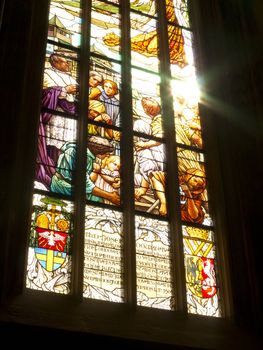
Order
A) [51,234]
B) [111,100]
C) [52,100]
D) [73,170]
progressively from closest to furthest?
[51,234] < [73,170] < [52,100] < [111,100]

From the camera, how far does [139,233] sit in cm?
660

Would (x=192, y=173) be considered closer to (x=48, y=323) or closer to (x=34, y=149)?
(x=34, y=149)

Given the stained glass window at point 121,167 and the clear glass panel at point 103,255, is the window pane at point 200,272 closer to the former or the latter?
the stained glass window at point 121,167

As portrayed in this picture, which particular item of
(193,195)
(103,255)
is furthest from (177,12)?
(103,255)

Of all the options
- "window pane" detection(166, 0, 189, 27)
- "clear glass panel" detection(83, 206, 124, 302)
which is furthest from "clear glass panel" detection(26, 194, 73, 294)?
"window pane" detection(166, 0, 189, 27)

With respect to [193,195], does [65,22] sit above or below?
above

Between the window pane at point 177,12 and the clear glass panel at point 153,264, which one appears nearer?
the clear glass panel at point 153,264

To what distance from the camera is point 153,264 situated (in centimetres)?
648

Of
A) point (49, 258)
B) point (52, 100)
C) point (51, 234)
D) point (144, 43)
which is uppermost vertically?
point (144, 43)

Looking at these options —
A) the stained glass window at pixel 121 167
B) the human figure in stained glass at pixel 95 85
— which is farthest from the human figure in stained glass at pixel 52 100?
the human figure in stained glass at pixel 95 85

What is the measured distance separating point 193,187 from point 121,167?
0.80 metres

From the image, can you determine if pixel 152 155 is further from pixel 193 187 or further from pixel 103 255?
pixel 103 255

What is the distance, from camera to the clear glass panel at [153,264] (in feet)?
20.7

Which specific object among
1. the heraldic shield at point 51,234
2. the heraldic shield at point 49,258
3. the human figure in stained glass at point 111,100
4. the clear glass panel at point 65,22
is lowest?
the heraldic shield at point 49,258
